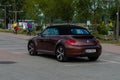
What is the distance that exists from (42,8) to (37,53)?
27.7m

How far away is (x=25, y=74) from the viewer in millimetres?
11812

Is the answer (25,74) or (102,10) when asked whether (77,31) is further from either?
(102,10)

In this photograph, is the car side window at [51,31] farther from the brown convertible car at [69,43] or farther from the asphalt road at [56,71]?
the asphalt road at [56,71]

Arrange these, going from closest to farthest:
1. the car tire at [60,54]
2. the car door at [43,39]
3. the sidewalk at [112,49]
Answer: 1. the car tire at [60,54]
2. the car door at [43,39]
3. the sidewalk at [112,49]

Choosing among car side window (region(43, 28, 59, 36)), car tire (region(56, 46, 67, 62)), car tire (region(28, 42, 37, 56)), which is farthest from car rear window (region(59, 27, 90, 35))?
car tire (region(28, 42, 37, 56))

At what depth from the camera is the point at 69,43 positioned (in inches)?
615

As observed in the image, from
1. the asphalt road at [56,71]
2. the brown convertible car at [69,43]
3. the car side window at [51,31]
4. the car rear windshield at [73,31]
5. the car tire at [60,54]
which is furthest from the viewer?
the car side window at [51,31]

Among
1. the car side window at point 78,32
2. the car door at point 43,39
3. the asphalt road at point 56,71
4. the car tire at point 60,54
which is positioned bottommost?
the asphalt road at point 56,71

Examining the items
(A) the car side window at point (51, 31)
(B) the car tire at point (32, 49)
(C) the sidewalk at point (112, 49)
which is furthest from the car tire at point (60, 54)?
(C) the sidewalk at point (112, 49)

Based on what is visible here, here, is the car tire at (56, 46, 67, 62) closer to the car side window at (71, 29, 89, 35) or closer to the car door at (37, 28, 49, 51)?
the car side window at (71, 29, 89, 35)

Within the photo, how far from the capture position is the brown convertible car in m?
15.6

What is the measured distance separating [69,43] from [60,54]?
2.19 feet

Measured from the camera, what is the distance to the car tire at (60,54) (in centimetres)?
1576

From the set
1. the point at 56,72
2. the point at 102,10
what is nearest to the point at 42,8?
the point at 102,10
